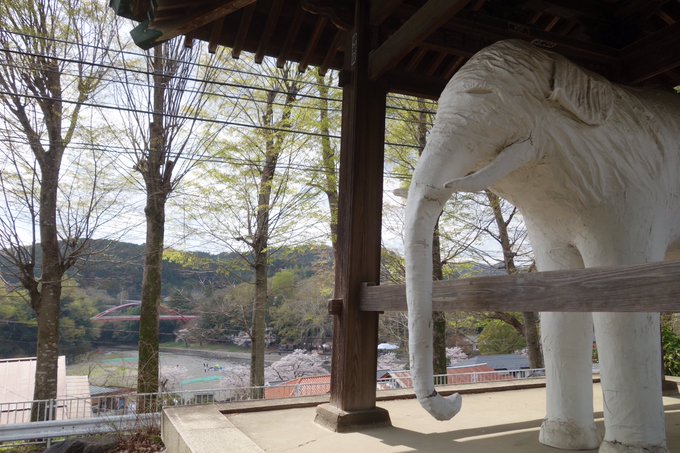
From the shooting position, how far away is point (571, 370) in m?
2.72

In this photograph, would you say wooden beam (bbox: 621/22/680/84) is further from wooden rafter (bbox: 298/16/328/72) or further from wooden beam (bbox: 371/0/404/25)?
wooden rafter (bbox: 298/16/328/72)

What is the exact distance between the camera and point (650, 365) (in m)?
2.28

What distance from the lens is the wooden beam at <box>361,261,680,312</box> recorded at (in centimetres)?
156

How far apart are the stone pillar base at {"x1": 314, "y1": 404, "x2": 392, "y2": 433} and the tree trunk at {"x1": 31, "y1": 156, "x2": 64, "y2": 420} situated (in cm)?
660

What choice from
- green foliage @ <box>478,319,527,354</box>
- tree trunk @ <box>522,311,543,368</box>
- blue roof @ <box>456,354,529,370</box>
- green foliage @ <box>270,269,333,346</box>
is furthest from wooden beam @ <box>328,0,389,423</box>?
blue roof @ <box>456,354,529,370</box>

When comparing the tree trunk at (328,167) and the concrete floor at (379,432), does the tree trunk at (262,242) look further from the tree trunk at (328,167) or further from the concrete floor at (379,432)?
the concrete floor at (379,432)

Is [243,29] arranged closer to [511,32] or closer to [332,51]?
[332,51]

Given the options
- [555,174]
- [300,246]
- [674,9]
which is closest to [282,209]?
[300,246]

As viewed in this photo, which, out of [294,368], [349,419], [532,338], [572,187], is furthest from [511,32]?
[294,368]

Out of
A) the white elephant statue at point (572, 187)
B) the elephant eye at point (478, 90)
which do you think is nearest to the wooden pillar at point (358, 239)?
the white elephant statue at point (572, 187)

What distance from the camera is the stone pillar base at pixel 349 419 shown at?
3.36 metres

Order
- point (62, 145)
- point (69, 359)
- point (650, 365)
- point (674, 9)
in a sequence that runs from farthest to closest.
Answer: point (69, 359)
point (62, 145)
point (674, 9)
point (650, 365)

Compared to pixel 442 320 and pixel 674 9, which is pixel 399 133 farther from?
pixel 674 9

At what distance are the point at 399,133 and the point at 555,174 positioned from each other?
8659 mm
